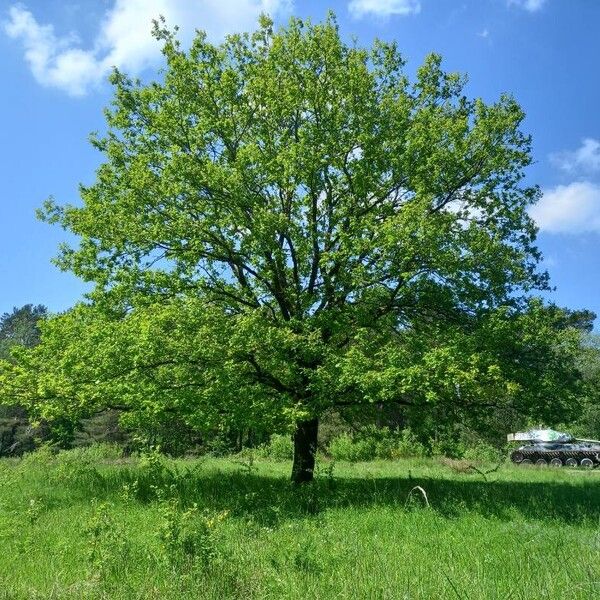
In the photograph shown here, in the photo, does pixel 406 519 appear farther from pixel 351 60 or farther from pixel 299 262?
pixel 351 60

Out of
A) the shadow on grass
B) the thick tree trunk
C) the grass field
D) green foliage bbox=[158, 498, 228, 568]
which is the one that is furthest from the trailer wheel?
green foliage bbox=[158, 498, 228, 568]

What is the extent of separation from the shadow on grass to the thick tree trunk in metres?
0.36

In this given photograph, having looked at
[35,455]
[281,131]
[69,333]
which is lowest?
[35,455]

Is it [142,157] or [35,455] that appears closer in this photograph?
[142,157]

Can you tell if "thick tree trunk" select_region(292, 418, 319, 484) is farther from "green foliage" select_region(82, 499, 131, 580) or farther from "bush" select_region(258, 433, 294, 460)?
"bush" select_region(258, 433, 294, 460)

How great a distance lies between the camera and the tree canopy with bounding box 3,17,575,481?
1230 centimetres

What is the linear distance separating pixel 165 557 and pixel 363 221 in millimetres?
8550

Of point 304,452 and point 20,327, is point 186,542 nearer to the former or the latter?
point 304,452

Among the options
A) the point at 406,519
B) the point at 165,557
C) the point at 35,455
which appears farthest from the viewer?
the point at 35,455

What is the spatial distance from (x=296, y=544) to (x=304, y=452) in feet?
23.8

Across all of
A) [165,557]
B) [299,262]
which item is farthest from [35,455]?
[165,557]

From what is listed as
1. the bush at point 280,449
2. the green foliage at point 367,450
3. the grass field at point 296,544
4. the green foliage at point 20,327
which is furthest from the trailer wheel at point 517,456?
the green foliage at point 20,327

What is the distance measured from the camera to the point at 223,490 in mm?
12891

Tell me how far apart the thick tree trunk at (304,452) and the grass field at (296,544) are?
974mm
